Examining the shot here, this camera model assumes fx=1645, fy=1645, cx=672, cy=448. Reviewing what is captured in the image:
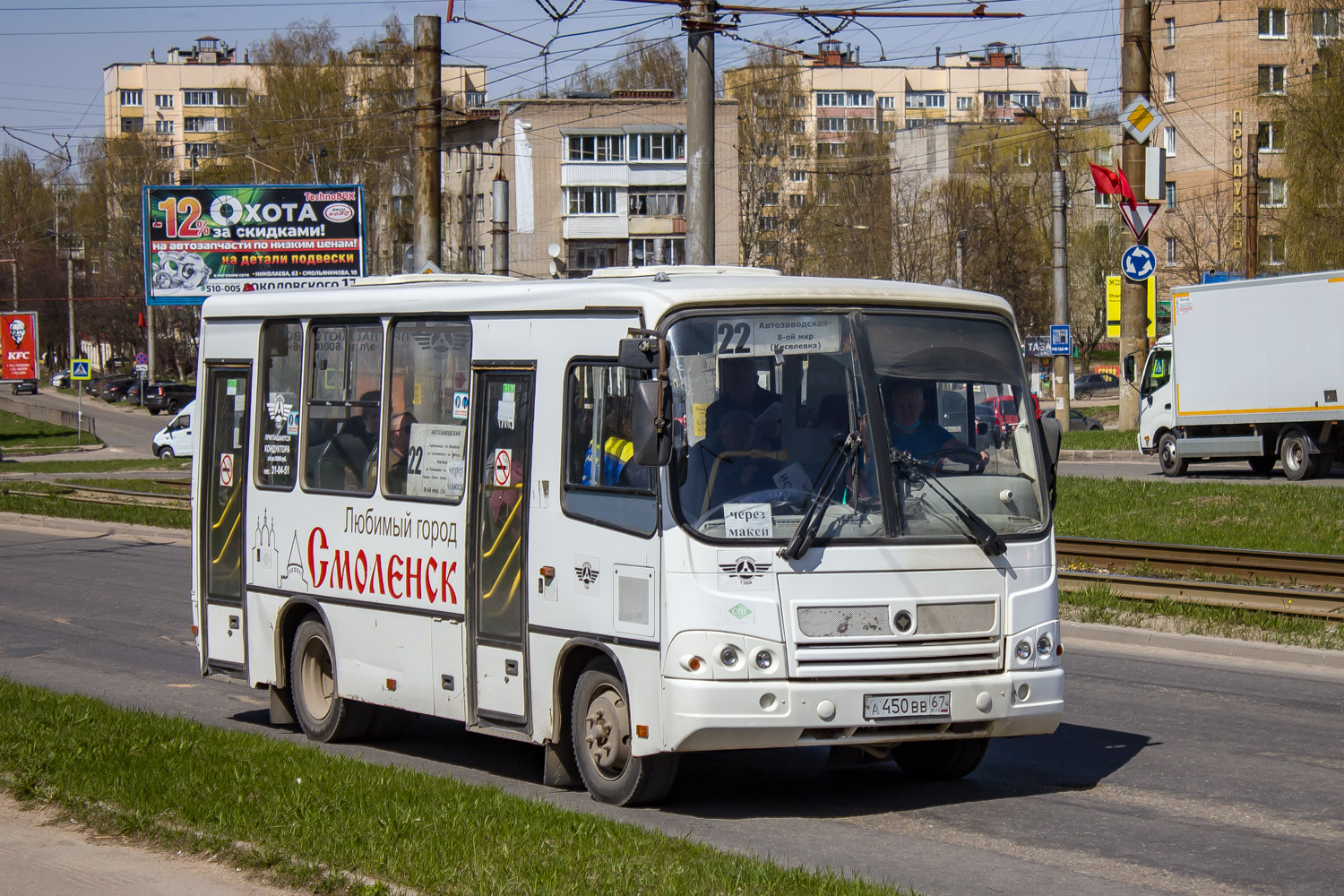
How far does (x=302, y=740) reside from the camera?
1021 cm

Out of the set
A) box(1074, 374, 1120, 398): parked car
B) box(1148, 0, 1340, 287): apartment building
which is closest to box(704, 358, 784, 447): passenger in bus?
box(1148, 0, 1340, 287): apartment building

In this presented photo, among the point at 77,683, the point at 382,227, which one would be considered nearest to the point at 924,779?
the point at 77,683

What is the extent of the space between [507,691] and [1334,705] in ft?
18.3

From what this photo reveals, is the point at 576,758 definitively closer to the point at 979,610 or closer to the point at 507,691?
the point at 507,691

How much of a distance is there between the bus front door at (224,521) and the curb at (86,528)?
1474cm

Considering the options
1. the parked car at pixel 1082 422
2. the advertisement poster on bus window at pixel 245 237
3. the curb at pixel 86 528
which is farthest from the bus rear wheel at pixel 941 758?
the parked car at pixel 1082 422

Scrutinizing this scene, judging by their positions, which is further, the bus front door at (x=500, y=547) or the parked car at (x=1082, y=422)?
the parked car at (x=1082, y=422)

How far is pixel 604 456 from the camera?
793 centimetres

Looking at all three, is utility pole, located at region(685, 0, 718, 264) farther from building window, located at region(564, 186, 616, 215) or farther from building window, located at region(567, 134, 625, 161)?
building window, located at region(564, 186, 616, 215)

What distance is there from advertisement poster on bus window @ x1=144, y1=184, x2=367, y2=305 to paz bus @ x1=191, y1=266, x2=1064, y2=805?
104 feet

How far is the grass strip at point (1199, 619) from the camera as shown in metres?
13.2

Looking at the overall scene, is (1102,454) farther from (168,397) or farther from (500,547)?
(168,397)

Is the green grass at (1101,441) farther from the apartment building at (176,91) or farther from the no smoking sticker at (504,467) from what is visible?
the apartment building at (176,91)

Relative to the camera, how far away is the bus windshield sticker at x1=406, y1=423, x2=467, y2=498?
8.94m
